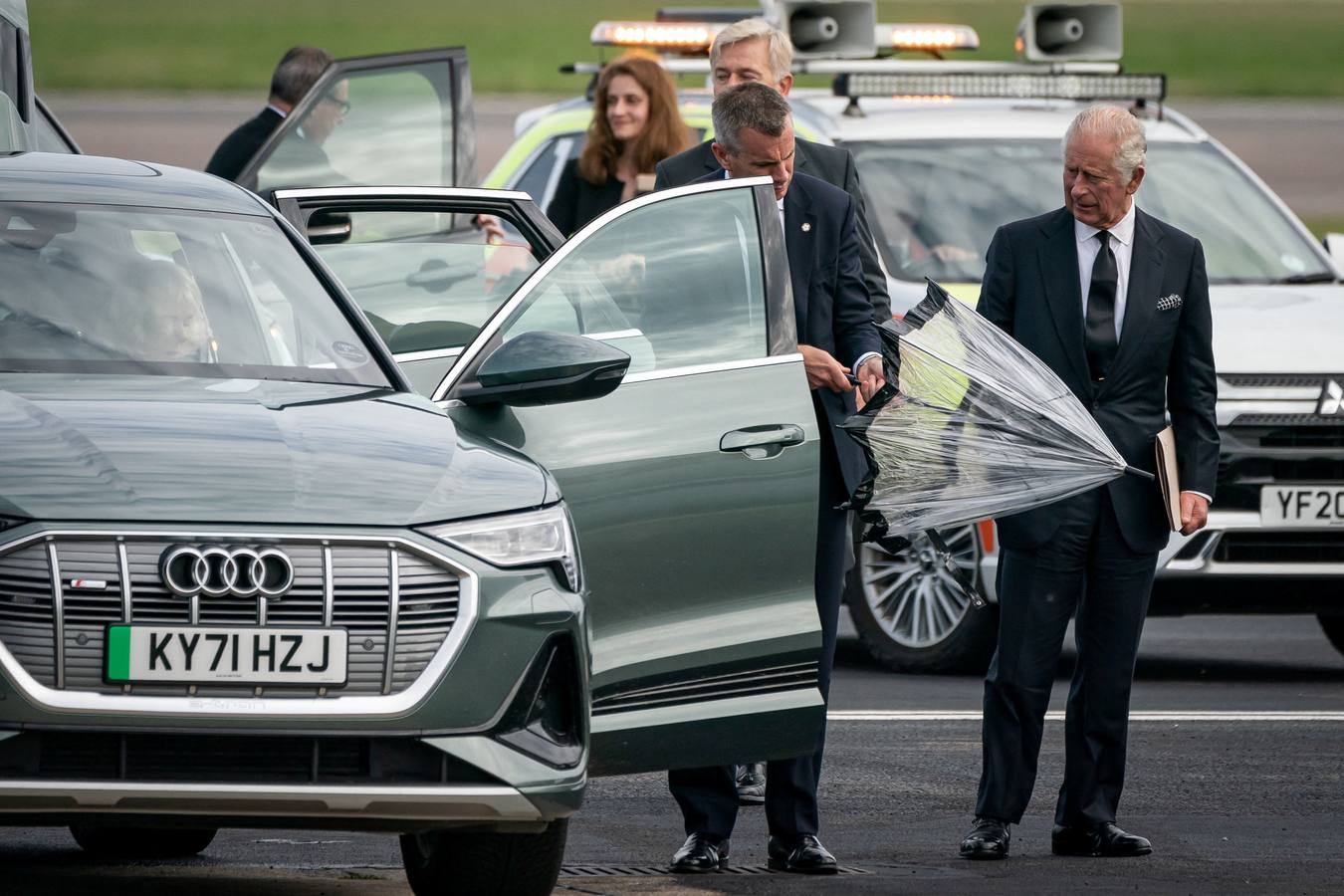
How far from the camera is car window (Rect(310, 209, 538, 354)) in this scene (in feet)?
24.1

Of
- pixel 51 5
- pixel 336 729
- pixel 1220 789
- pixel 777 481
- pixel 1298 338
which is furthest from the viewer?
pixel 51 5

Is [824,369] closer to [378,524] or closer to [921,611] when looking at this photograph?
[378,524]

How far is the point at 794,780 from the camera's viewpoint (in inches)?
250

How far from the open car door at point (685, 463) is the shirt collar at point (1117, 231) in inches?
36.7

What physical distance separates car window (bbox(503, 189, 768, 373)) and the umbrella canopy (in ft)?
1.70

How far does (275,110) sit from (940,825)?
6119 millimetres

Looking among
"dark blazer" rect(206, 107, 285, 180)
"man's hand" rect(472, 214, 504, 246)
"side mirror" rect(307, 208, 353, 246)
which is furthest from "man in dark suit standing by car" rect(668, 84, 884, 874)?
"dark blazer" rect(206, 107, 285, 180)

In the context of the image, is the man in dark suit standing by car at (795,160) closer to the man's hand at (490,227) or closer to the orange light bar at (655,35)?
the man's hand at (490,227)

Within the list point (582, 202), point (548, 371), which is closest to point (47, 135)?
point (582, 202)

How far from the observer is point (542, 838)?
18.0 ft

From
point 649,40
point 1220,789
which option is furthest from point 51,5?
point 1220,789

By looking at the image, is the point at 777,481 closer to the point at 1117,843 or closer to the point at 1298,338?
the point at 1117,843

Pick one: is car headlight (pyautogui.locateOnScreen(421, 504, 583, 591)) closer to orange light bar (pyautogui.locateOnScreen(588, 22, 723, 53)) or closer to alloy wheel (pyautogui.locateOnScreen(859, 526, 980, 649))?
alloy wheel (pyautogui.locateOnScreen(859, 526, 980, 649))

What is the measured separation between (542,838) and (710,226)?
163cm
